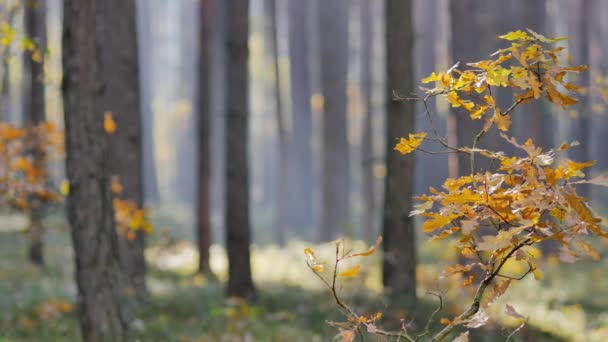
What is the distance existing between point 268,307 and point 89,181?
13.4ft

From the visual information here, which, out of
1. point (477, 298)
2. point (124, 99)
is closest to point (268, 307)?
point (124, 99)

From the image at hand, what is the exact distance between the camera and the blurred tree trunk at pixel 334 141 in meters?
19.9

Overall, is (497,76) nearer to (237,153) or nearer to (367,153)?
(237,153)

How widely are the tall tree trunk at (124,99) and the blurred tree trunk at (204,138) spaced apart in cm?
361

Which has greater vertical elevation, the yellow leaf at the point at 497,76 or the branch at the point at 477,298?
the yellow leaf at the point at 497,76

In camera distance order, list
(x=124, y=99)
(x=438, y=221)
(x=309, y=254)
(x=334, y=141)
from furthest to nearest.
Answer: (x=334, y=141)
(x=124, y=99)
(x=309, y=254)
(x=438, y=221)

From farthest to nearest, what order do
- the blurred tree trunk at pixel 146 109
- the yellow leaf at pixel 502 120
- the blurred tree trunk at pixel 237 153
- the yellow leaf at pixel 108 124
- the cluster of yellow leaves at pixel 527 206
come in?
the blurred tree trunk at pixel 146 109, the blurred tree trunk at pixel 237 153, the yellow leaf at pixel 108 124, the yellow leaf at pixel 502 120, the cluster of yellow leaves at pixel 527 206

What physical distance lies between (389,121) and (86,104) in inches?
162

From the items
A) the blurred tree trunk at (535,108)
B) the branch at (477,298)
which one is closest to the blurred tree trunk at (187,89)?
the blurred tree trunk at (535,108)

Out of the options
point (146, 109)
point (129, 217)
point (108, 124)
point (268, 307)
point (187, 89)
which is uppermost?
point (187, 89)

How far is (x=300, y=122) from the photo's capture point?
3019cm

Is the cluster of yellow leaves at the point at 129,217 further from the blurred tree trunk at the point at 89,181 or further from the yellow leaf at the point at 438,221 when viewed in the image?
the yellow leaf at the point at 438,221

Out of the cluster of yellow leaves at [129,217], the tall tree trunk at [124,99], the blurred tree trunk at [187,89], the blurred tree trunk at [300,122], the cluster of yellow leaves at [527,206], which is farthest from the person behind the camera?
the blurred tree trunk at [187,89]

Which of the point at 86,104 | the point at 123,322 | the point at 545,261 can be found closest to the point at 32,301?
the point at 123,322
